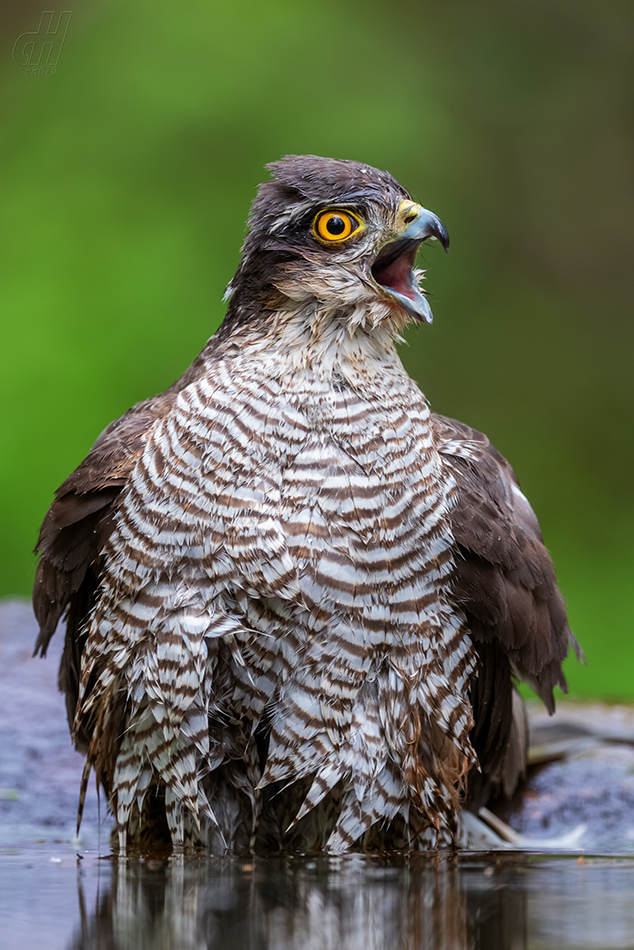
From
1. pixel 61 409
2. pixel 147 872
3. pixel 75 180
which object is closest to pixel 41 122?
pixel 75 180

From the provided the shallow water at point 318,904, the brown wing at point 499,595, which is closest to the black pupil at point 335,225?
the brown wing at point 499,595

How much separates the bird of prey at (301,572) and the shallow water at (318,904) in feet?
1.38

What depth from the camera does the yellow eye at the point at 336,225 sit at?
9.37ft

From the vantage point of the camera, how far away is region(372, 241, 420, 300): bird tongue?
114 inches

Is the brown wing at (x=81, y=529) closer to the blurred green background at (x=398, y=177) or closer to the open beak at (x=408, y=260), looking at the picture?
the open beak at (x=408, y=260)

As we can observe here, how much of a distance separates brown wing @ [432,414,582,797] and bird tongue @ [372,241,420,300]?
0.43 metres

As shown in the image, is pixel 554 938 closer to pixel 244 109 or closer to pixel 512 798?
pixel 512 798

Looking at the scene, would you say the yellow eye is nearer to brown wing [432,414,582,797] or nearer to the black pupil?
the black pupil

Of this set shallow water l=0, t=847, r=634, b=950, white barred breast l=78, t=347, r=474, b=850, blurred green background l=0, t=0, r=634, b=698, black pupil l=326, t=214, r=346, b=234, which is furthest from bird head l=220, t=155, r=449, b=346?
blurred green background l=0, t=0, r=634, b=698

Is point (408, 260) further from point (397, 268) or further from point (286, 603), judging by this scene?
point (286, 603)

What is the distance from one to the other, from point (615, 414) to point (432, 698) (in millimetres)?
5043

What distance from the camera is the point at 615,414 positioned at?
745 centimetres

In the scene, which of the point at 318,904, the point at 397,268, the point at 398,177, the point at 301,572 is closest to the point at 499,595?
the point at 301,572

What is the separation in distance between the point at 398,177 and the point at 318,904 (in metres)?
5.82
